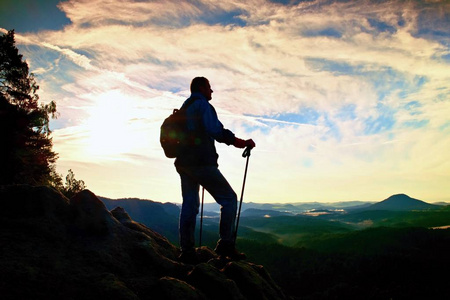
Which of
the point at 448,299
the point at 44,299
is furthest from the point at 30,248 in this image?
the point at 448,299

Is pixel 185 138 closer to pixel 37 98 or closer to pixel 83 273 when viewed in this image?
pixel 83 273

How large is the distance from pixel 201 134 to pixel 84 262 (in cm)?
358

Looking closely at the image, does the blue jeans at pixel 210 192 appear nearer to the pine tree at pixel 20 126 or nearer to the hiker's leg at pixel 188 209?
the hiker's leg at pixel 188 209

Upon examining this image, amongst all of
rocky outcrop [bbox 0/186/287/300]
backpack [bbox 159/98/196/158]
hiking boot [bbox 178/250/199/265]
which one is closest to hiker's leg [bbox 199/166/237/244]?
backpack [bbox 159/98/196/158]

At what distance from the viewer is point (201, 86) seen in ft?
24.1

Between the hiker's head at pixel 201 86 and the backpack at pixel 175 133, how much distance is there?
0.55 m

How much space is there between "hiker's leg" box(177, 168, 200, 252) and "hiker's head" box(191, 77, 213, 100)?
214 centimetres

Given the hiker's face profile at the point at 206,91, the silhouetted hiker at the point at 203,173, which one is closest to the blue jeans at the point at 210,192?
the silhouetted hiker at the point at 203,173

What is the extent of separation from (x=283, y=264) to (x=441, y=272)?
6446 cm

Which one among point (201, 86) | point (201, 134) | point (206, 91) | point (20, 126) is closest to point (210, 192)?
point (201, 134)

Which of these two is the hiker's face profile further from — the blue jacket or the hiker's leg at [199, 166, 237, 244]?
the hiker's leg at [199, 166, 237, 244]

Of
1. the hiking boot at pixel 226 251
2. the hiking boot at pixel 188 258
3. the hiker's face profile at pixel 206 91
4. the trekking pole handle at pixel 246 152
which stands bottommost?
the hiking boot at pixel 188 258

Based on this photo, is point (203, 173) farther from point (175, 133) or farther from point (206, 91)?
point (206, 91)

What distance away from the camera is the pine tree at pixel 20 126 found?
93.0 ft
